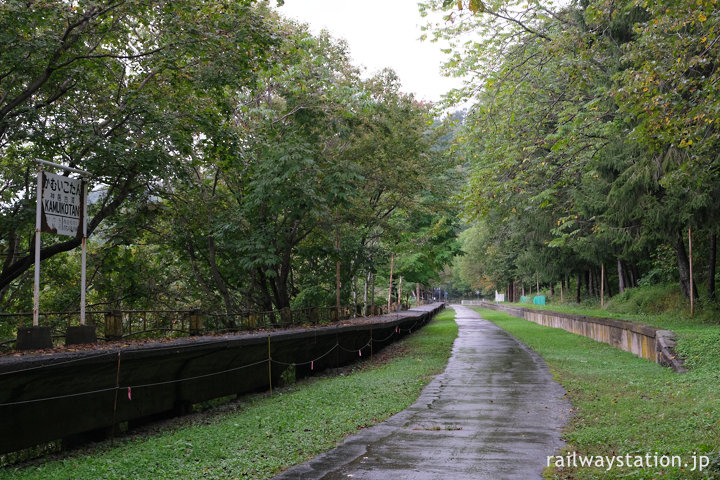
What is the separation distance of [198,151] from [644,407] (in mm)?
13345

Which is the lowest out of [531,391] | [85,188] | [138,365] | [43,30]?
[531,391]

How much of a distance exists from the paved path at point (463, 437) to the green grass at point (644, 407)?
397mm

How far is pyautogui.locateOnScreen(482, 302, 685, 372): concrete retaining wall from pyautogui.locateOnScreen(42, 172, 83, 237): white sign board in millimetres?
11982

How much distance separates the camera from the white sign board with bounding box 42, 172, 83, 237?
29.7 ft

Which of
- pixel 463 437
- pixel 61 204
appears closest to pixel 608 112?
pixel 463 437

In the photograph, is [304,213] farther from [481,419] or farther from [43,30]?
[481,419]

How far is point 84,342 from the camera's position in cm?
975

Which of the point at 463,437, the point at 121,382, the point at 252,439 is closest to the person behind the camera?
the point at 463,437

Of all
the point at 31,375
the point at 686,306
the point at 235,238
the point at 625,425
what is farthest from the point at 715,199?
the point at 31,375

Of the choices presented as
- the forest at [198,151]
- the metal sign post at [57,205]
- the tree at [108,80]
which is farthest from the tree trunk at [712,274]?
the metal sign post at [57,205]

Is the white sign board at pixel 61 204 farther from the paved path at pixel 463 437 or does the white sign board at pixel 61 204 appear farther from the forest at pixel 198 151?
the paved path at pixel 463 437

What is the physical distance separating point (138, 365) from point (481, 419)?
17.4 feet

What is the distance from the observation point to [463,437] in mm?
7488

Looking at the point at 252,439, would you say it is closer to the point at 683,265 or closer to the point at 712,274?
the point at 683,265
